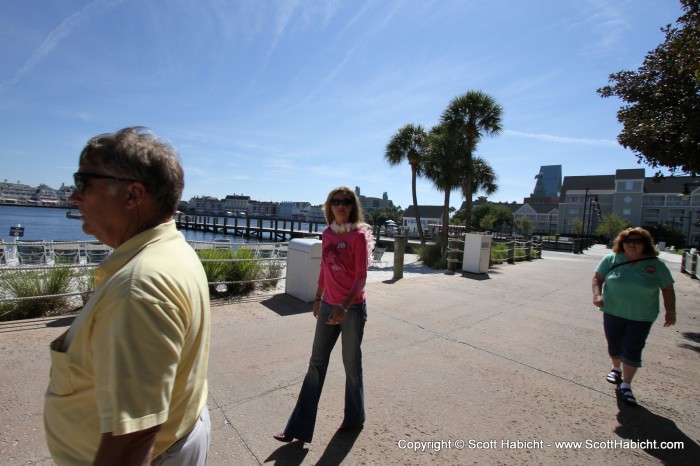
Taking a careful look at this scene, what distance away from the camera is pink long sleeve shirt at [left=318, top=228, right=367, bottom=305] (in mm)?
2740

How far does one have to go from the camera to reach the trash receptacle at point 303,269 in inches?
251

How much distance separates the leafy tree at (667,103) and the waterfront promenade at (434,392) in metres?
3.02

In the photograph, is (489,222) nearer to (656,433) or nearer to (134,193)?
(656,433)

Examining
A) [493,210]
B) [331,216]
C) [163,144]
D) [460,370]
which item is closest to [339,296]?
[331,216]

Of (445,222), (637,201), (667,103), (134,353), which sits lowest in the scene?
(134,353)

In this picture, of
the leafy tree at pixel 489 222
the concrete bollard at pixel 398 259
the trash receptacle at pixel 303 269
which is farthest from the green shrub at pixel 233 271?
the leafy tree at pixel 489 222

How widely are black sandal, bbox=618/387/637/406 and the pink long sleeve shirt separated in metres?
2.71

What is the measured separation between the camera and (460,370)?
3953mm

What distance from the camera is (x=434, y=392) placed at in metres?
3.43

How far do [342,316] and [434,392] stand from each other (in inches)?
57.7

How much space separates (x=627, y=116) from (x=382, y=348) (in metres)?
6.95

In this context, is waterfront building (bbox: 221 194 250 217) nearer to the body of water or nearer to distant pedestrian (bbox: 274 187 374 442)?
the body of water

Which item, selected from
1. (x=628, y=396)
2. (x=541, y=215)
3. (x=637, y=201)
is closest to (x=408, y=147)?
(x=628, y=396)

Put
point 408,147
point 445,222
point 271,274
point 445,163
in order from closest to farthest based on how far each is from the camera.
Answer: point 271,274, point 445,222, point 445,163, point 408,147
